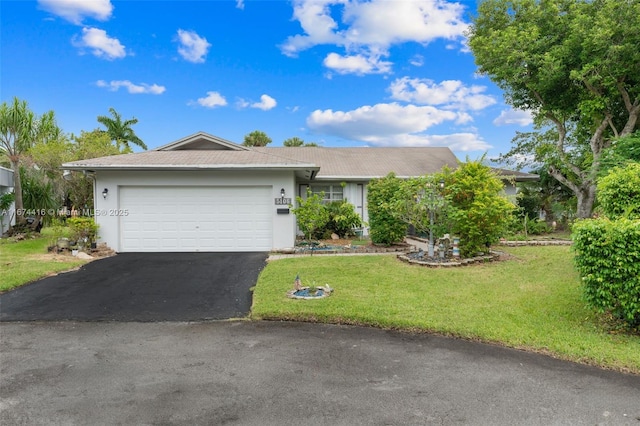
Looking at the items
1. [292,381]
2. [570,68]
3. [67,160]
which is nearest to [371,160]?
[570,68]

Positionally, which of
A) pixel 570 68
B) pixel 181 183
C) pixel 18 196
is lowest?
pixel 18 196

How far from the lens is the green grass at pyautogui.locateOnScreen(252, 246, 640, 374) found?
432cm

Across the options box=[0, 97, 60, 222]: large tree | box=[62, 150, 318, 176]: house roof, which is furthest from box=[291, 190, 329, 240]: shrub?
box=[0, 97, 60, 222]: large tree

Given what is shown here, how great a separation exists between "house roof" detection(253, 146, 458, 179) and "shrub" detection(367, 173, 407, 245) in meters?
3.61

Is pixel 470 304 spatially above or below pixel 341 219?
below

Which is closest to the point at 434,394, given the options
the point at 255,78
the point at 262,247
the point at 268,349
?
the point at 268,349

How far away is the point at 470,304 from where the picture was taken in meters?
5.78

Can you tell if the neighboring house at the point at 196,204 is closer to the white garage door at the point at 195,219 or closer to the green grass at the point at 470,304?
the white garage door at the point at 195,219

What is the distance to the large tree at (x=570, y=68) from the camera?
502 inches

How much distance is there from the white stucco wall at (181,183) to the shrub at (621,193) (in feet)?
27.7

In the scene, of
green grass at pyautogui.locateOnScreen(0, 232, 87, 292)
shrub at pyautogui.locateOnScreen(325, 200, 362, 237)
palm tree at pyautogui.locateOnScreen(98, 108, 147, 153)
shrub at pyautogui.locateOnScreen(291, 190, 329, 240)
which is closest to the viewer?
green grass at pyautogui.locateOnScreen(0, 232, 87, 292)

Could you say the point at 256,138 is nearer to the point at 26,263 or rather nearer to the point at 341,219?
the point at 341,219

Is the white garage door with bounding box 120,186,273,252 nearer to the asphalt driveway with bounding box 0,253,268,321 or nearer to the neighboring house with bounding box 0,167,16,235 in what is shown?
the asphalt driveway with bounding box 0,253,268,321

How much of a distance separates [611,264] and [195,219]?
10.9 metres
